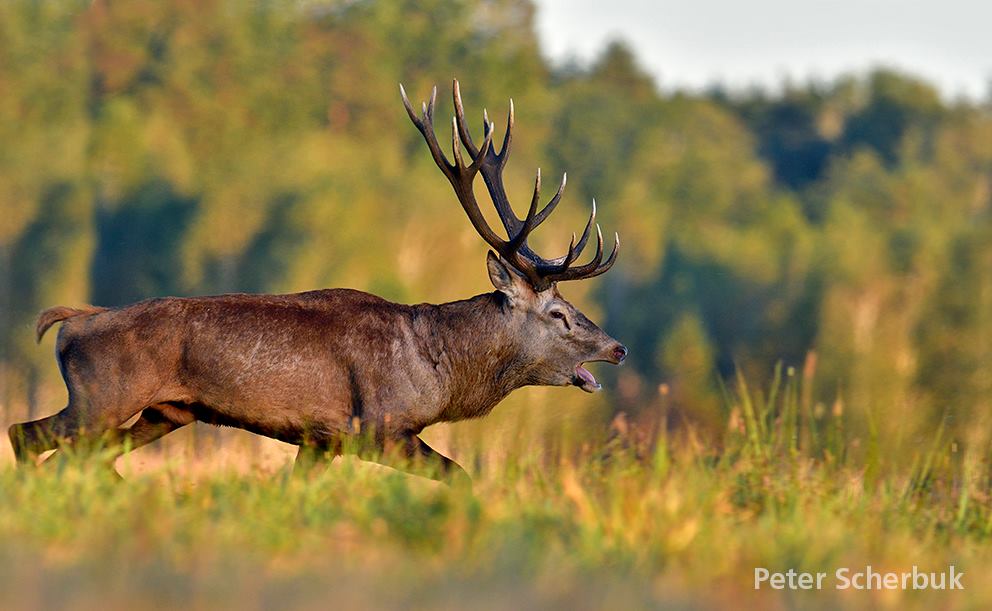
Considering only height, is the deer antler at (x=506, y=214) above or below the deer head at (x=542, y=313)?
above

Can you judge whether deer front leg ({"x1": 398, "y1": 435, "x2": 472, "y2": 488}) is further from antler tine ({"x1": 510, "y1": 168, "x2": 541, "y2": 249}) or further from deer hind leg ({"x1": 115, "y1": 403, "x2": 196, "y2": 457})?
antler tine ({"x1": 510, "y1": 168, "x2": 541, "y2": 249})

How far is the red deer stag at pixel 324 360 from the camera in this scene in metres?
8.38

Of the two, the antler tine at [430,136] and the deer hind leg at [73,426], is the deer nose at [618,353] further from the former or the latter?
the deer hind leg at [73,426]

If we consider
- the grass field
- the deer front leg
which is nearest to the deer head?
the deer front leg

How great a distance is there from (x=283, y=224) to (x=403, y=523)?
36.6 metres

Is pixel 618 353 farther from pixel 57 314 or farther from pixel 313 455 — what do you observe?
pixel 57 314

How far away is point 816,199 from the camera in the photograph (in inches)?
2753

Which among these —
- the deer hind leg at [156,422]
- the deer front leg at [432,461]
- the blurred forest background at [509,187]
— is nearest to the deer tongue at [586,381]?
the deer front leg at [432,461]

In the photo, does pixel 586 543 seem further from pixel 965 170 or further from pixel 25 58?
pixel 965 170

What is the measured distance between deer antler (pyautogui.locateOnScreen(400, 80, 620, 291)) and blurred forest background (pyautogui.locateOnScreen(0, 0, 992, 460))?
10.1 meters

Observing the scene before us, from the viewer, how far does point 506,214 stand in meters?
10.5

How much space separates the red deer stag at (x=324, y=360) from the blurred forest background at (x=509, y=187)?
10.6m

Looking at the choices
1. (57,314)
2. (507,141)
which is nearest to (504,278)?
(507,141)

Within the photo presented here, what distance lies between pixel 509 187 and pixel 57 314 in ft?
98.0
